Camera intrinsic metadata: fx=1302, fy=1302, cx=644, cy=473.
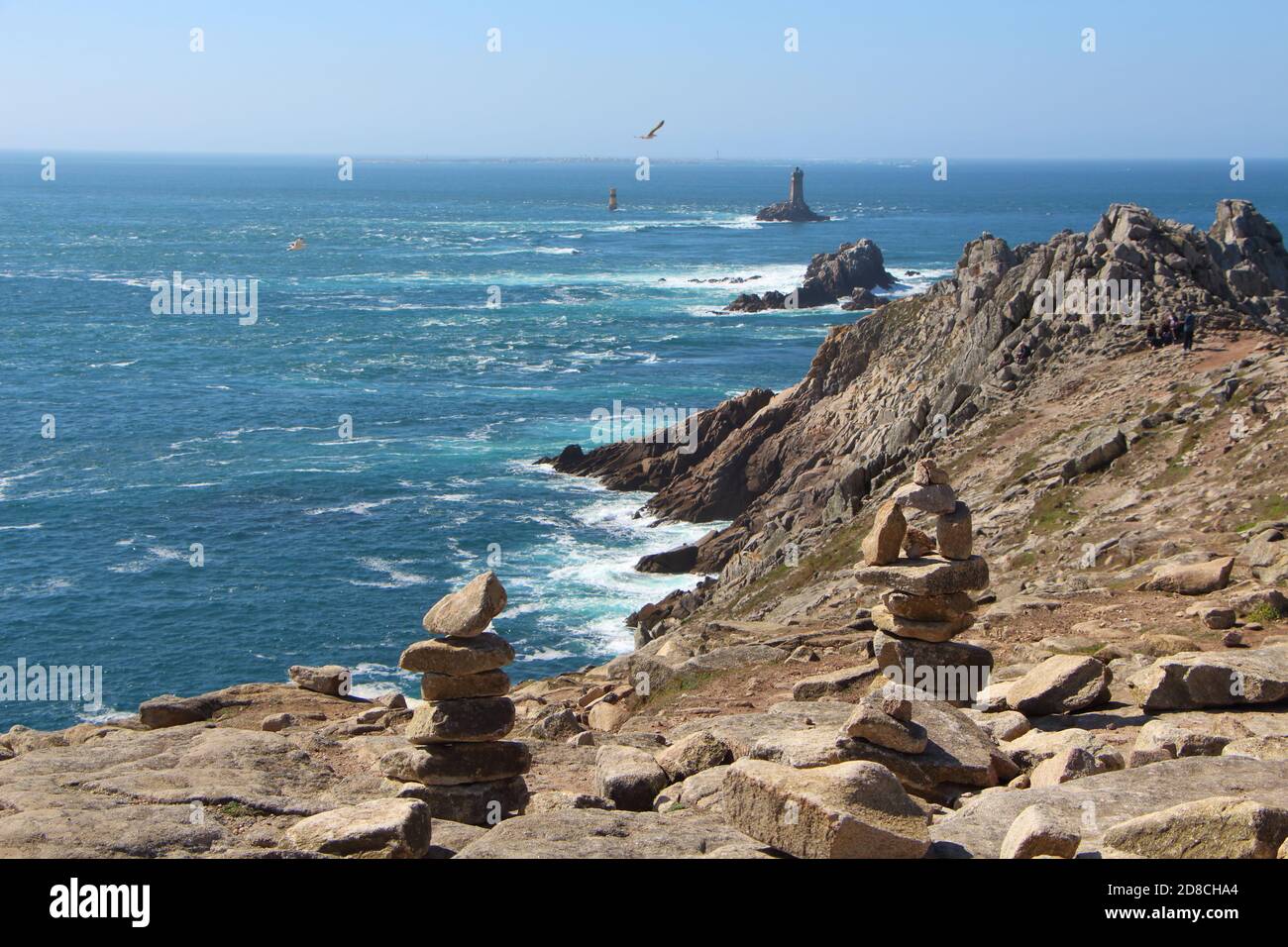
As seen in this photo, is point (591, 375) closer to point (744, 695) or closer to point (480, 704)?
point (744, 695)

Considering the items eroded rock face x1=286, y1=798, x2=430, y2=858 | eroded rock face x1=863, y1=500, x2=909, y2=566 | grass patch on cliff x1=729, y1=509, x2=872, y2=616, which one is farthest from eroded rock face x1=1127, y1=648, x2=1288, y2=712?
grass patch on cliff x1=729, y1=509, x2=872, y2=616

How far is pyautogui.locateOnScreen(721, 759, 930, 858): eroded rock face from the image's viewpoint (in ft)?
31.7

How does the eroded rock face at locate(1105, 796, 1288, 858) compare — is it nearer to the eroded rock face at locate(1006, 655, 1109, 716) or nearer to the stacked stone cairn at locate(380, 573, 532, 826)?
the eroded rock face at locate(1006, 655, 1109, 716)

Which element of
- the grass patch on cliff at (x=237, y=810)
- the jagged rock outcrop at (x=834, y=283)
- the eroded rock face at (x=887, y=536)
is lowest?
the grass patch on cliff at (x=237, y=810)

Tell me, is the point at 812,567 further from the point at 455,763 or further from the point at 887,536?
the point at 455,763

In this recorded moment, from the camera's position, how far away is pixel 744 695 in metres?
21.1

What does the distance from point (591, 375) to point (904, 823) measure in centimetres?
8094

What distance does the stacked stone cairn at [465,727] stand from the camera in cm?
1490

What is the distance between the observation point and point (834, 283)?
126438 millimetres

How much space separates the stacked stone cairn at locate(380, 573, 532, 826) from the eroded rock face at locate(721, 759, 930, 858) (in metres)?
5.02

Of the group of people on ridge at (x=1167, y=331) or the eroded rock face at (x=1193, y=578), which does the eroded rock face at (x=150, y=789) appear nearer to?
the eroded rock face at (x=1193, y=578)

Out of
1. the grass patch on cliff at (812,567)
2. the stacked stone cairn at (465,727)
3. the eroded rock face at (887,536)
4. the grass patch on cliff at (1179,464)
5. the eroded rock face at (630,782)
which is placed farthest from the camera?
the grass patch on cliff at (812,567)

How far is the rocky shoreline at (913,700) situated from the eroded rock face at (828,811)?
0.02m

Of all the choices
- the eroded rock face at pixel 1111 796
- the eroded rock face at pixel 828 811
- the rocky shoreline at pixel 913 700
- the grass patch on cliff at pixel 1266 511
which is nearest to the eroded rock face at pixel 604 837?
the rocky shoreline at pixel 913 700
